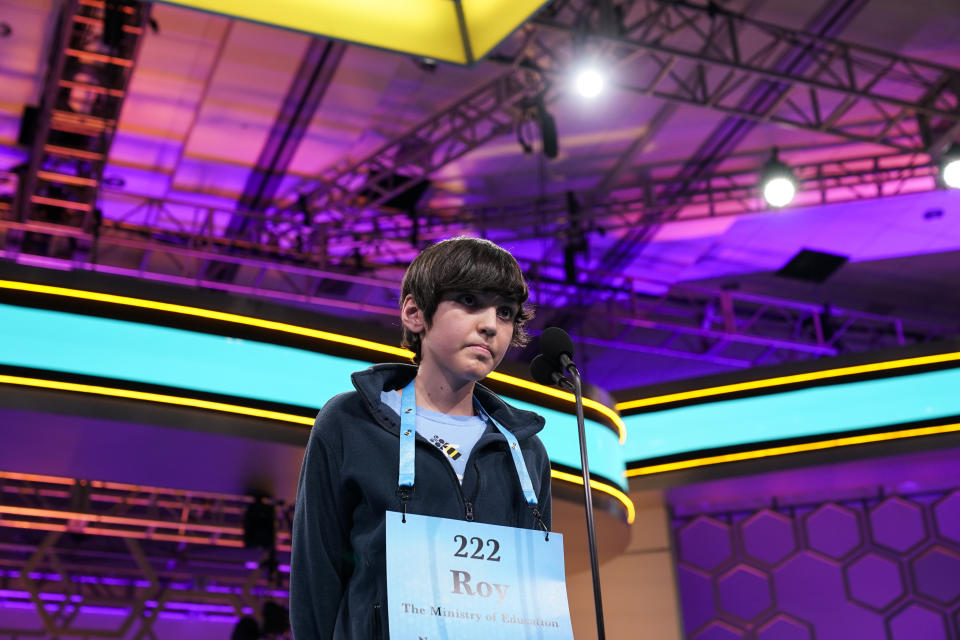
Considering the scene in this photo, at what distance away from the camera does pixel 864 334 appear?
13047 mm

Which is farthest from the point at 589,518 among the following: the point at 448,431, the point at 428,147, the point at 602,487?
the point at 428,147

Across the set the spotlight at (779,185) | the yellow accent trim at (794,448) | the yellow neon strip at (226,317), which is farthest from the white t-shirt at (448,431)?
the spotlight at (779,185)

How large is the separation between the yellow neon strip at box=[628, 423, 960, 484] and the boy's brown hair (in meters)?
4.71

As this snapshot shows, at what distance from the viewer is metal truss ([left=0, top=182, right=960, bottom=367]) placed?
10.6 meters

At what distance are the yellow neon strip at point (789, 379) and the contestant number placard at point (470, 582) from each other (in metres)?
4.66

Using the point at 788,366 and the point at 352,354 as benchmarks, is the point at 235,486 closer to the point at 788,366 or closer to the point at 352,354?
the point at 352,354

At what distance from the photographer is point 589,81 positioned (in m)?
7.57

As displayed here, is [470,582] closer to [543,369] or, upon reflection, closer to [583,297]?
[543,369]

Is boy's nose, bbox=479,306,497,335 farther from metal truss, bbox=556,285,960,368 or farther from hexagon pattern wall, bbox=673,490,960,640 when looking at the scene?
metal truss, bbox=556,285,960,368

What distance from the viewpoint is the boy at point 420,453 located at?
1.52m

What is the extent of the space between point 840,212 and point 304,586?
9900mm

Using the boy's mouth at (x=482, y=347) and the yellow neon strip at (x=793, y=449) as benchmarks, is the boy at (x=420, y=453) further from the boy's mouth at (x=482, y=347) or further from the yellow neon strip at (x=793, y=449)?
the yellow neon strip at (x=793, y=449)

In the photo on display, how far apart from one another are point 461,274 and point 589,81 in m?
6.29

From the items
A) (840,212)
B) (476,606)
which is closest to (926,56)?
(840,212)
